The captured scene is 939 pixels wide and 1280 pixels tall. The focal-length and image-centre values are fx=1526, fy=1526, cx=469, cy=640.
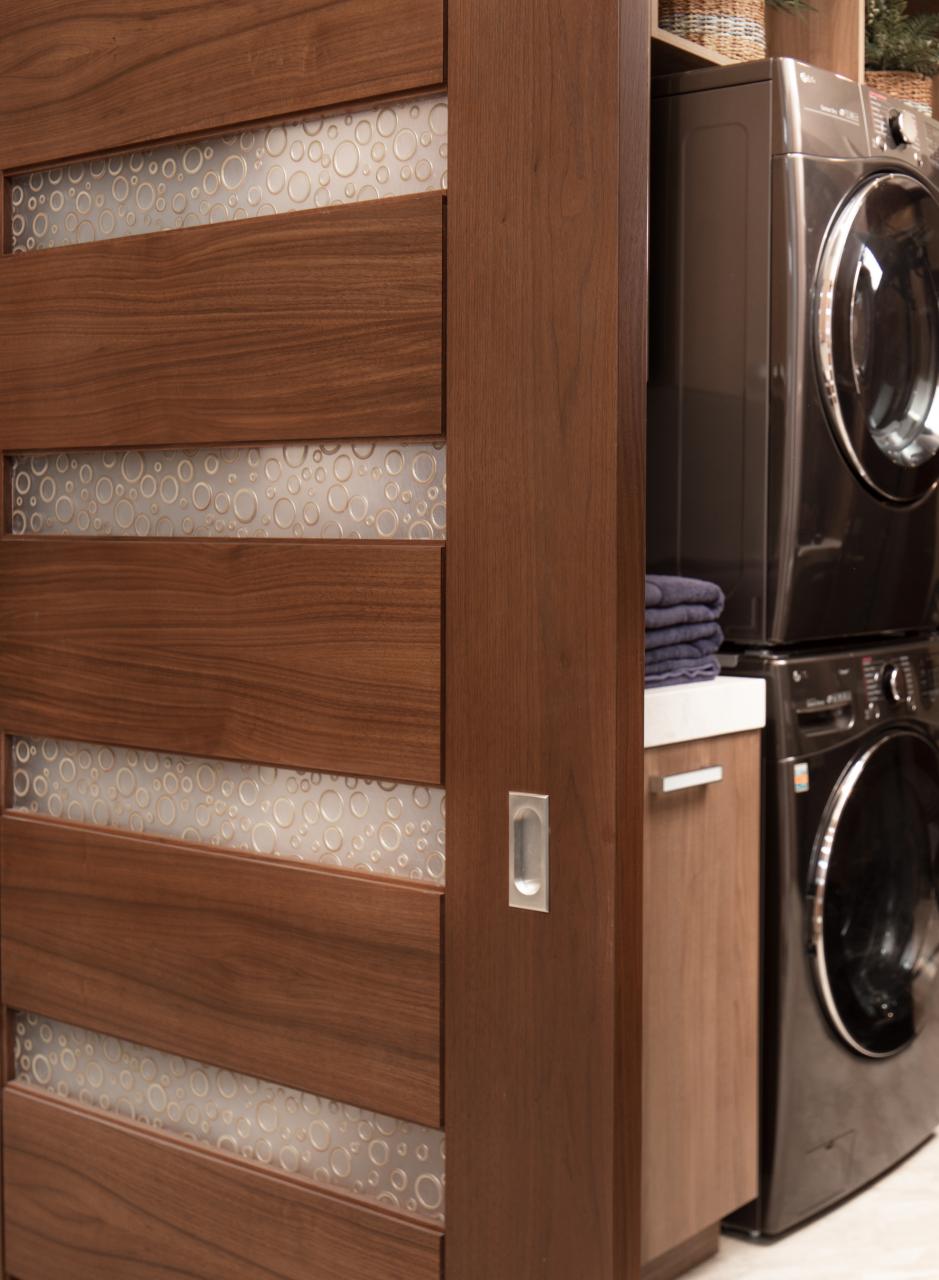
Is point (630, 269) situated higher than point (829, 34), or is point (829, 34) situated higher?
point (829, 34)

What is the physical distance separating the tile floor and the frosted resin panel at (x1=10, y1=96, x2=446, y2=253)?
1.54 meters

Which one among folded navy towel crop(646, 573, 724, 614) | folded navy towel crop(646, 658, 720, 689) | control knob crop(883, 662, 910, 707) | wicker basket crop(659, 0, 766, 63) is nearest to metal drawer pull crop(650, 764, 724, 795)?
folded navy towel crop(646, 658, 720, 689)

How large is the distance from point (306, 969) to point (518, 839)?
1.06 ft

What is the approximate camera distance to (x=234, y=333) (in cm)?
164

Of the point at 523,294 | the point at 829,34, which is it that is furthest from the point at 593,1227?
the point at 829,34

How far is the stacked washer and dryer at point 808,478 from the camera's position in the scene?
2156 mm

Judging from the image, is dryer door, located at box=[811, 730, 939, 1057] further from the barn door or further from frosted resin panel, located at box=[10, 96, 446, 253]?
frosted resin panel, located at box=[10, 96, 446, 253]

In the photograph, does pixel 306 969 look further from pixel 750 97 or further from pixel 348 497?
pixel 750 97

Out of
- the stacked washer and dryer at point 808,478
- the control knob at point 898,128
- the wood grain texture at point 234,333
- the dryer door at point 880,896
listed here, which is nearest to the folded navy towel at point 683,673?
the stacked washer and dryer at point 808,478

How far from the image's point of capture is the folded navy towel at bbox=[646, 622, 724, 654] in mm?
2004

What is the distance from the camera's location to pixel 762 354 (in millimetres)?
2160

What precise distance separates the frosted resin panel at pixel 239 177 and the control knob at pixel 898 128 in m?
1.08

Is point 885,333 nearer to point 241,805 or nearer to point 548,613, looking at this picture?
point 548,613

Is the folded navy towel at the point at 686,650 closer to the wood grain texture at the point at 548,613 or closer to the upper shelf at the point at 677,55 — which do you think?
the wood grain texture at the point at 548,613
